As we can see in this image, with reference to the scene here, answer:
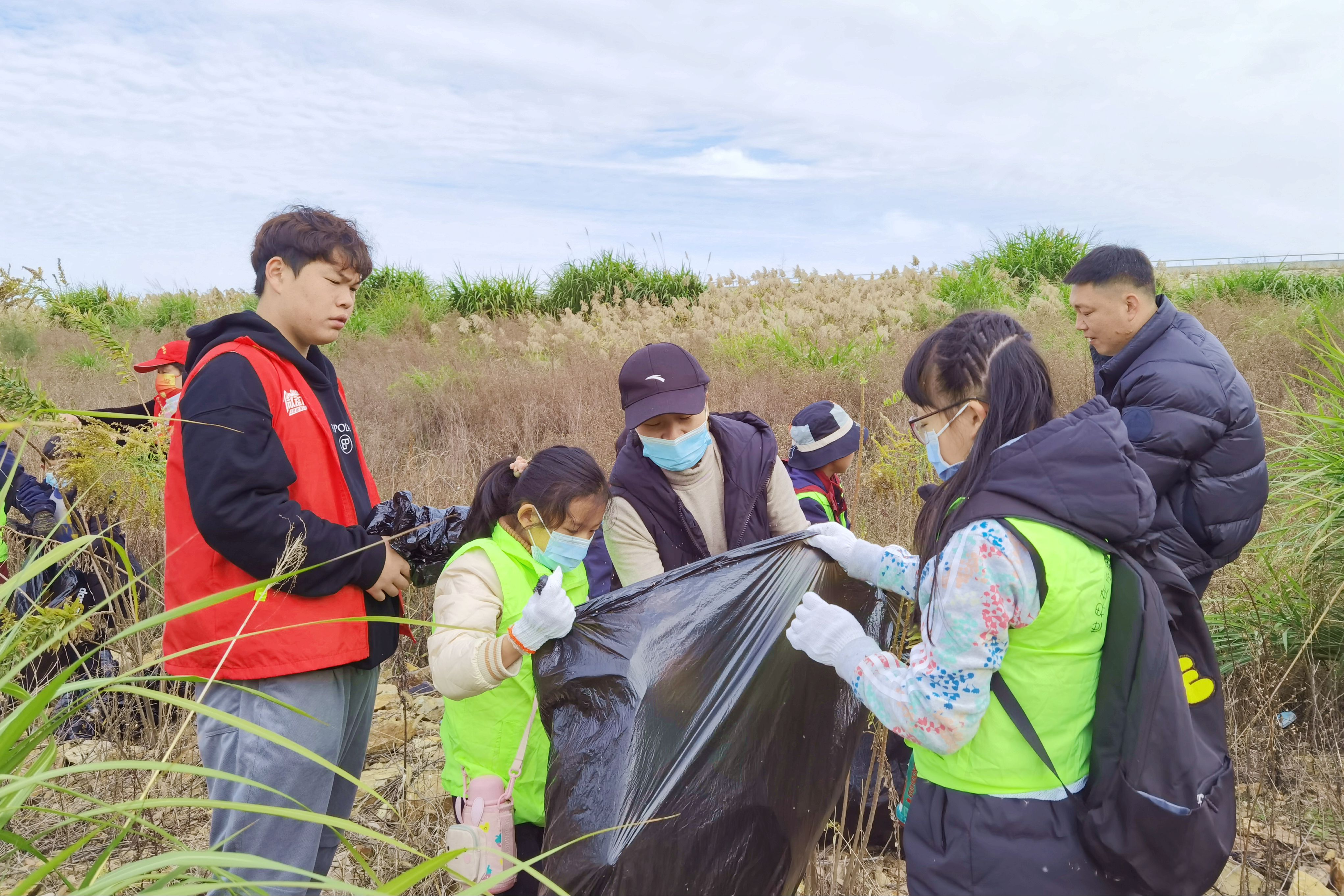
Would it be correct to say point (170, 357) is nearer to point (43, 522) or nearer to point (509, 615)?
point (43, 522)

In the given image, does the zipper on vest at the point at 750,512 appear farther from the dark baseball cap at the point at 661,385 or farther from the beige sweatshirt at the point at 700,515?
the dark baseball cap at the point at 661,385

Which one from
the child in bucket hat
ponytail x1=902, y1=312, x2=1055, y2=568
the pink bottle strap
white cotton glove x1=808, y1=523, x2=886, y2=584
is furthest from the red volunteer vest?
the child in bucket hat

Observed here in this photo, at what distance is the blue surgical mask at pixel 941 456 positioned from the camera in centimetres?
154

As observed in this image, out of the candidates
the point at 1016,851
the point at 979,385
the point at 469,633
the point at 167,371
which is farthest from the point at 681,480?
the point at 167,371

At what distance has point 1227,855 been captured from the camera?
1.34 meters

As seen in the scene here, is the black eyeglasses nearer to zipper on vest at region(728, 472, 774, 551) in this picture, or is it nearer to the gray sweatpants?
zipper on vest at region(728, 472, 774, 551)

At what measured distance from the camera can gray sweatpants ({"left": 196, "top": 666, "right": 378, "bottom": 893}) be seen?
173cm

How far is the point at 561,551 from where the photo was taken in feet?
6.41

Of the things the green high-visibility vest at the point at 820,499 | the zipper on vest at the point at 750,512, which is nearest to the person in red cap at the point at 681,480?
the zipper on vest at the point at 750,512

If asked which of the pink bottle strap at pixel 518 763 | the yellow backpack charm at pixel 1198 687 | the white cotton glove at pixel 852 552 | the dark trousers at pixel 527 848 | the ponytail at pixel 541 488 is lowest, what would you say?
the dark trousers at pixel 527 848

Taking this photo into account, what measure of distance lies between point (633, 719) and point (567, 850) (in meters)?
Result: 0.28

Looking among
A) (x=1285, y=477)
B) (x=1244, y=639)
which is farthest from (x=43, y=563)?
(x=1285, y=477)

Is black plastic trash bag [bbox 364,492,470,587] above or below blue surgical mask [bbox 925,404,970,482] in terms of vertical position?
below

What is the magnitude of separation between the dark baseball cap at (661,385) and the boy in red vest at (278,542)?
2.31ft
